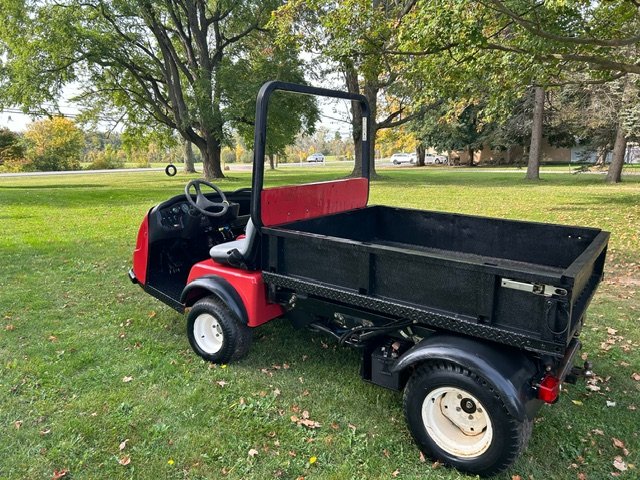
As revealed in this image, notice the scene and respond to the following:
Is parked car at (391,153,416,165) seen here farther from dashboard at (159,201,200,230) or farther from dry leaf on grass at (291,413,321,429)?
dry leaf on grass at (291,413,321,429)

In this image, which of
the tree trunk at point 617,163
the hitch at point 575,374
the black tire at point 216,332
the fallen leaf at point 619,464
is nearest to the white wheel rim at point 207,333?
the black tire at point 216,332

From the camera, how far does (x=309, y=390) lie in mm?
3072

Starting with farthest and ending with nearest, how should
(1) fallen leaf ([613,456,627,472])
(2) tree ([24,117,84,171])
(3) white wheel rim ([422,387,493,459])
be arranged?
(2) tree ([24,117,84,171]) < (1) fallen leaf ([613,456,627,472]) < (3) white wheel rim ([422,387,493,459])

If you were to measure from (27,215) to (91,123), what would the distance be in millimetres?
15547

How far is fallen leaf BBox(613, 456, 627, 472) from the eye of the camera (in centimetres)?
236

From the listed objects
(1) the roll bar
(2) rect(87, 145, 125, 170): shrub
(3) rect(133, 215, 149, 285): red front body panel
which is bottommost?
(2) rect(87, 145, 125, 170): shrub

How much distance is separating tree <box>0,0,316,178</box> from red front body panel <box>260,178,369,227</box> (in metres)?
15.5

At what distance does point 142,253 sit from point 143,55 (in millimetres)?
19861

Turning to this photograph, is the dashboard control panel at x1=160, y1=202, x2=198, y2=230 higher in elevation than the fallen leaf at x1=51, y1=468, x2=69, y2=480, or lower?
higher

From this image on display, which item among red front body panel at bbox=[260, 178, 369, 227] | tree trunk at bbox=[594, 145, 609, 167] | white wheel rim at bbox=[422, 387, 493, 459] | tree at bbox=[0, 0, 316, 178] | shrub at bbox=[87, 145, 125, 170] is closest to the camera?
white wheel rim at bbox=[422, 387, 493, 459]

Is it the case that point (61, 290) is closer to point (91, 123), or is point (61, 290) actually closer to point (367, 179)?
point (367, 179)

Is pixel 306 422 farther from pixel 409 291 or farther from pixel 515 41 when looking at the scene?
pixel 515 41

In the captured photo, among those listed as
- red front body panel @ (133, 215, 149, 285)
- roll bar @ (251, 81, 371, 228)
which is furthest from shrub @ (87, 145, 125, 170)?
roll bar @ (251, 81, 371, 228)

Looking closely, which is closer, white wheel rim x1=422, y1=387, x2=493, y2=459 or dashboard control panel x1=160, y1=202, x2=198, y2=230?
white wheel rim x1=422, y1=387, x2=493, y2=459
